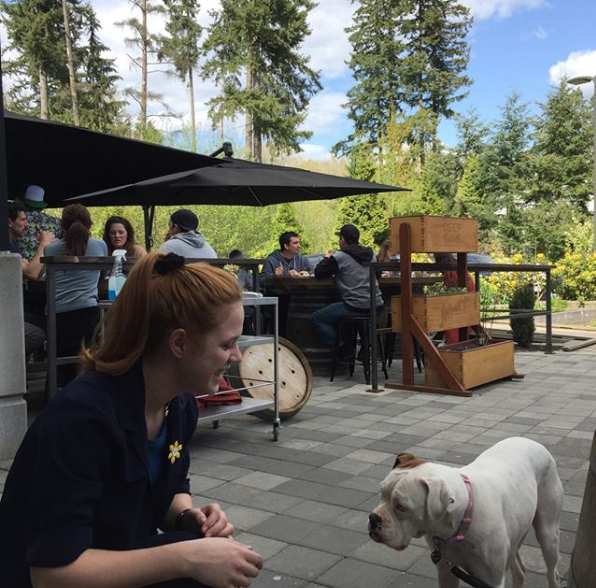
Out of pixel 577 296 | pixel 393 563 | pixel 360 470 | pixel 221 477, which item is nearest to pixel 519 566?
pixel 393 563

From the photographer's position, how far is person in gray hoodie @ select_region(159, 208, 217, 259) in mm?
5395

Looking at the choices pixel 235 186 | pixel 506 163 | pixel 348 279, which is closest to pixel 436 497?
pixel 348 279

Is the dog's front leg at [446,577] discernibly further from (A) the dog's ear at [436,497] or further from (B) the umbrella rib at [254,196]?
(B) the umbrella rib at [254,196]

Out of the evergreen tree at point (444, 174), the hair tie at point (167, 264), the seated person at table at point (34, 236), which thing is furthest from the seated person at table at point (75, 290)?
the evergreen tree at point (444, 174)

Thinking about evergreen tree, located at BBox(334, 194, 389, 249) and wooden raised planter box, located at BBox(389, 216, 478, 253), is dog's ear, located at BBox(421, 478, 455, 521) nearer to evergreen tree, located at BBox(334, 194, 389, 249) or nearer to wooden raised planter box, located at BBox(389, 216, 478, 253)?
wooden raised planter box, located at BBox(389, 216, 478, 253)

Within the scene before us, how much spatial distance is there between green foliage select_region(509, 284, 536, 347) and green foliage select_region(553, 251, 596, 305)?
5.85 m

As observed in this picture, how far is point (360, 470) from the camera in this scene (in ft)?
13.3

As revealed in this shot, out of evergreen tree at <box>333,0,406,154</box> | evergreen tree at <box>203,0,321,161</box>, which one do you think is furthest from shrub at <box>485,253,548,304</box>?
evergreen tree at <box>333,0,406,154</box>

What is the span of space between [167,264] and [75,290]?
4.12m

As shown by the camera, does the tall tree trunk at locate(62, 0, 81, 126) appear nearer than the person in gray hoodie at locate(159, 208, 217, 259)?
No

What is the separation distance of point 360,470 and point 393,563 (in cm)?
127

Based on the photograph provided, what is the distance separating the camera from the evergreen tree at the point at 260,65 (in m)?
29.1

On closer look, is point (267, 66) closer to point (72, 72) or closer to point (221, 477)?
point (72, 72)

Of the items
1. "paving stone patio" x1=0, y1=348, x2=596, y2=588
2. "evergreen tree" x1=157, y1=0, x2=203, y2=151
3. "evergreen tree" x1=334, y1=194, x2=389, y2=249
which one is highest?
"evergreen tree" x1=157, y1=0, x2=203, y2=151
